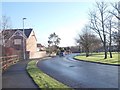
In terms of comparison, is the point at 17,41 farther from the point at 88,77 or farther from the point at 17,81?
the point at 17,81

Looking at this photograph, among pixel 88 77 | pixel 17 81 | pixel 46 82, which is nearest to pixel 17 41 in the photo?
pixel 88 77

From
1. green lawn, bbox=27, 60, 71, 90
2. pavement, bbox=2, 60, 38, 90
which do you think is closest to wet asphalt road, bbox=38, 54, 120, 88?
green lawn, bbox=27, 60, 71, 90

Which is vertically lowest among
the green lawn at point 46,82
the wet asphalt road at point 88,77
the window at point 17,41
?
the wet asphalt road at point 88,77

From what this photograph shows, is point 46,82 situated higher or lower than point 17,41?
lower

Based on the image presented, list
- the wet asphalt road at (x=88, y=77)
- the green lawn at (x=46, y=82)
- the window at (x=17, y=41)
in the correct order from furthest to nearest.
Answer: the window at (x=17, y=41), the wet asphalt road at (x=88, y=77), the green lawn at (x=46, y=82)

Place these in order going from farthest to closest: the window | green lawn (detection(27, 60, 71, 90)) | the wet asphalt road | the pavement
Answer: the window, the wet asphalt road, the pavement, green lawn (detection(27, 60, 71, 90))

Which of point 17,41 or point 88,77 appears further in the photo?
point 17,41

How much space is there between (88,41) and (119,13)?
32.1 metres

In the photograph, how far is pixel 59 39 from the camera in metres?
137

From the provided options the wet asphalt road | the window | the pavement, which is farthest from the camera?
the window

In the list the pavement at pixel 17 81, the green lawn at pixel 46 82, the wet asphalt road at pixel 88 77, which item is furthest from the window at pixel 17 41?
the green lawn at pixel 46 82

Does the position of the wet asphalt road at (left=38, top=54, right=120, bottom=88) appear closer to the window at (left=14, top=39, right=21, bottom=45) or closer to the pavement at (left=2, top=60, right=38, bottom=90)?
the pavement at (left=2, top=60, right=38, bottom=90)

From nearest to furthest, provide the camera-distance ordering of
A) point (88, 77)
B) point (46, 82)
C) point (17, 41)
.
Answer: point (46, 82)
point (88, 77)
point (17, 41)

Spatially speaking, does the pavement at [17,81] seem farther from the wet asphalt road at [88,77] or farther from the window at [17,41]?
the window at [17,41]
